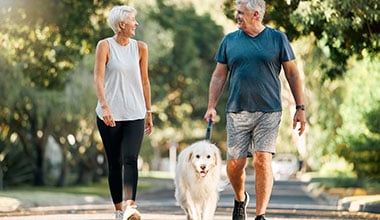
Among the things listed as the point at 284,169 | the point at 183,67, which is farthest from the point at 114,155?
the point at 284,169

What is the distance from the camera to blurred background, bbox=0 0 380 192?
2092 cm

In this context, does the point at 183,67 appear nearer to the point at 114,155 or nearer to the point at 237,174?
the point at 114,155

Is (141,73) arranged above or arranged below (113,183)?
above

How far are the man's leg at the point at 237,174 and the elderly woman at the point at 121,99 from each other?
3.02ft

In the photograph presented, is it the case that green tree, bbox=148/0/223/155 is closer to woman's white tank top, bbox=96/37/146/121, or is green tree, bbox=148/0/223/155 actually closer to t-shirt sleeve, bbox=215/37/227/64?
woman's white tank top, bbox=96/37/146/121

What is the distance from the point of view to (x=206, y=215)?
11.0 metres

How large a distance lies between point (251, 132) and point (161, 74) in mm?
42628

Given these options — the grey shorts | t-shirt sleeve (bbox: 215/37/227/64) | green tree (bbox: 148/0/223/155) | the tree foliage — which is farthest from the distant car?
the grey shorts

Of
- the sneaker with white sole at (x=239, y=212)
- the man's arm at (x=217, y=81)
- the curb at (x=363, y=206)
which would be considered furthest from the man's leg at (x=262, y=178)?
the curb at (x=363, y=206)

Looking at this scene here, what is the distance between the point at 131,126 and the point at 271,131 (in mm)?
1380

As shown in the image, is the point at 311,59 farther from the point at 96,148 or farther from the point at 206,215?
the point at 206,215

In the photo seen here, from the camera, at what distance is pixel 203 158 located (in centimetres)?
1079

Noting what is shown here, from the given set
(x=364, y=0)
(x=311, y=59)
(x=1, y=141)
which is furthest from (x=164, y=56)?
(x=364, y=0)

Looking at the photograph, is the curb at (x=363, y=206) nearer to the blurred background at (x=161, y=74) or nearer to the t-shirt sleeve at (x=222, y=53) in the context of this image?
the blurred background at (x=161, y=74)
